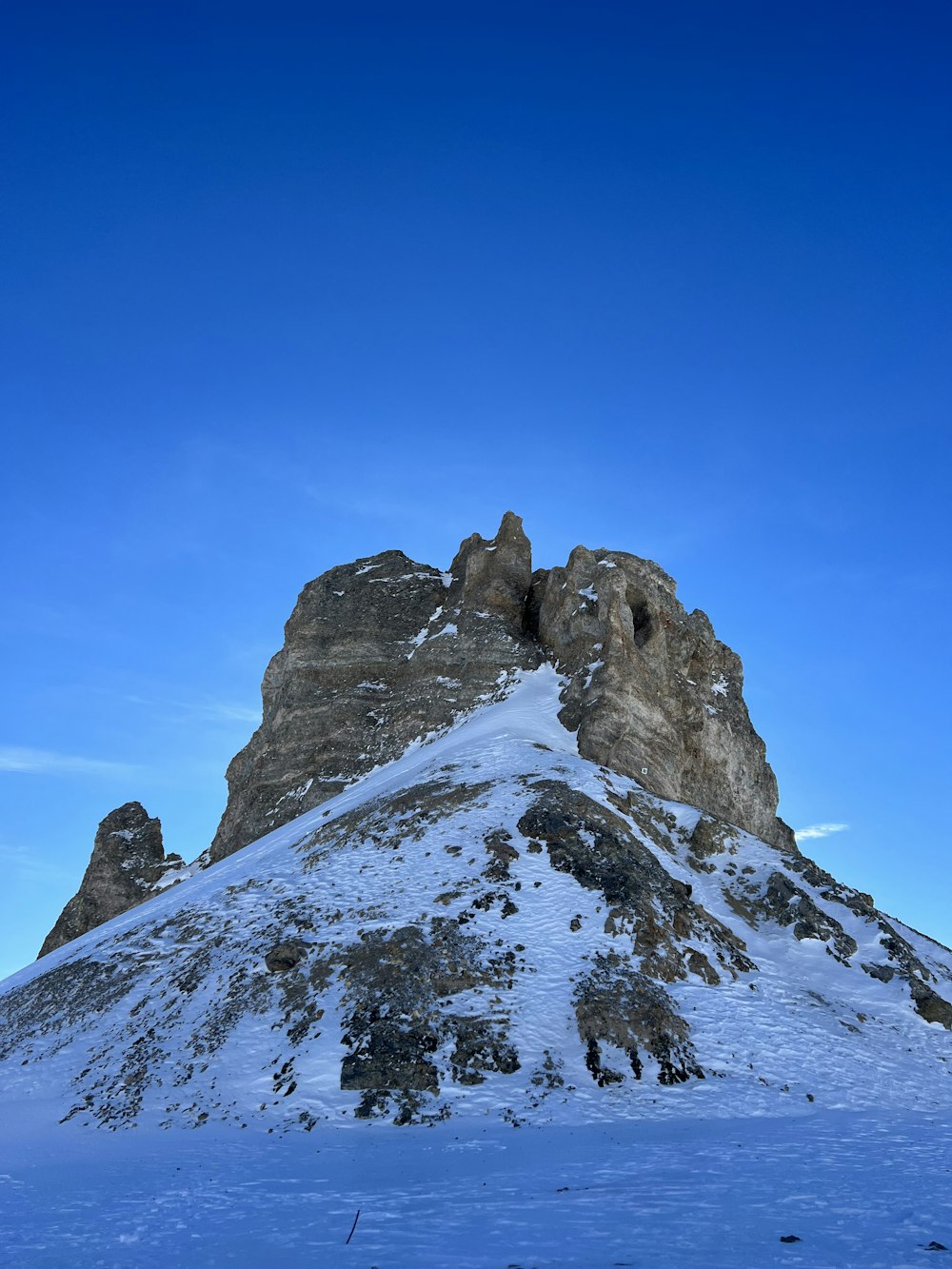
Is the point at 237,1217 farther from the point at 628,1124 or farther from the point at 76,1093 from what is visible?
the point at 76,1093

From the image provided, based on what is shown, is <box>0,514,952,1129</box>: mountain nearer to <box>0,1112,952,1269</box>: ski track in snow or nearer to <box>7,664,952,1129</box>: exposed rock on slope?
<box>7,664,952,1129</box>: exposed rock on slope

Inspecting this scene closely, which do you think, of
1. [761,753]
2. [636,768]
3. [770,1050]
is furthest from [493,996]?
[761,753]

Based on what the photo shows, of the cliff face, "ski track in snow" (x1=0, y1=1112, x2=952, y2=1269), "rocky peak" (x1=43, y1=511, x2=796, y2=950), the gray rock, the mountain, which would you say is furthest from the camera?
"rocky peak" (x1=43, y1=511, x2=796, y2=950)

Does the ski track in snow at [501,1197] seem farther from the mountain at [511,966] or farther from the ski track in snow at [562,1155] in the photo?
the mountain at [511,966]

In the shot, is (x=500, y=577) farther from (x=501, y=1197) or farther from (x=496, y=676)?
(x=501, y=1197)

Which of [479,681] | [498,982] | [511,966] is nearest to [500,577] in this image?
[479,681]

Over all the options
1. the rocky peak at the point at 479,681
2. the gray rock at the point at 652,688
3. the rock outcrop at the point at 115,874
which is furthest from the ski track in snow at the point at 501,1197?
the rock outcrop at the point at 115,874

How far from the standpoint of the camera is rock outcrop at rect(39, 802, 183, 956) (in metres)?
59.2

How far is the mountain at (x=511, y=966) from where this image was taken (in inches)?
824

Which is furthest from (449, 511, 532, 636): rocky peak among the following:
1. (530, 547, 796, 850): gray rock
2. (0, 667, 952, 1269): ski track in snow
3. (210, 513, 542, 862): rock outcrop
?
(0, 667, 952, 1269): ski track in snow

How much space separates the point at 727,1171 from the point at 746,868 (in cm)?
2407

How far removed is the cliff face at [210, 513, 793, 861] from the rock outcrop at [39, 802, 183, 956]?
504 centimetres

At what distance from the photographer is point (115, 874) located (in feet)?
198

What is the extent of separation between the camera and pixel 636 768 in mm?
45188
